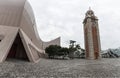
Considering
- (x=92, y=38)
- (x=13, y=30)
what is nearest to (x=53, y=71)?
(x=13, y=30)

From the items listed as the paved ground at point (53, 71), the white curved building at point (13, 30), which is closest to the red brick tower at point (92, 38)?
the white curved building at point (13, 30)

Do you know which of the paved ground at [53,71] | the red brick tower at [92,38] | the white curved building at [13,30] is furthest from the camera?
the red brick tower at [92,38]

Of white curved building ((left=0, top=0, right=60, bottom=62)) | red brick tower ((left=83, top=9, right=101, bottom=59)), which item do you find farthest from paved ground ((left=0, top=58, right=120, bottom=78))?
red brick tower ((left=83, top=9, right=101, bottom=59))

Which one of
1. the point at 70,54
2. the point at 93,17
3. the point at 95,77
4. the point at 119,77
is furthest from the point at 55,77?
the point at 70,54

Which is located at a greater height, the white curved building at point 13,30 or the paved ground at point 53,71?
the white curved building at point 13,30

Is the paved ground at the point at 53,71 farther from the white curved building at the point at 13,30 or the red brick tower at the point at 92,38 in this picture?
the red brick tower at the point at 92,38

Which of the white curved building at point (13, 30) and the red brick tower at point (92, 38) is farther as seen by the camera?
the red brick tower at point (92, 38)

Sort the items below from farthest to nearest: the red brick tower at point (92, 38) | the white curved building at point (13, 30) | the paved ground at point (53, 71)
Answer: the red brick tower at point (92, 38), the white curved building at point (13, 30), the paved ground at point (53, 71)

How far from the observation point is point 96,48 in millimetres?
32688

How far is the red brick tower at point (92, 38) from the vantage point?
32094 millimetres

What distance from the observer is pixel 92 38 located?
3266 cm

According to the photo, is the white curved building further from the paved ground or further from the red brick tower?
the red brick tower

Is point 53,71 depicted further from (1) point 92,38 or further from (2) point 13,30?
(1) point 92,38

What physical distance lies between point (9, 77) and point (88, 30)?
27.3 metres
